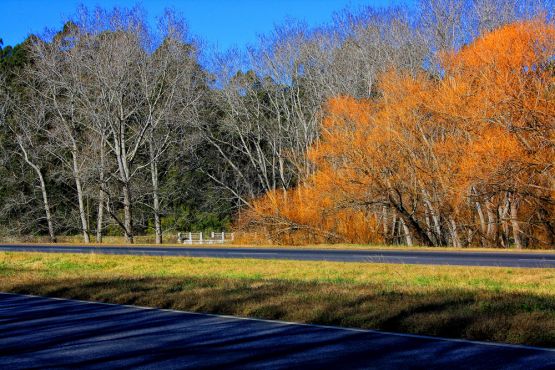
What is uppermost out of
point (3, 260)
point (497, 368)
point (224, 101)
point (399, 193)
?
point (224, 101)

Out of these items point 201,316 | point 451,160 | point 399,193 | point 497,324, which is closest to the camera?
point 497,324

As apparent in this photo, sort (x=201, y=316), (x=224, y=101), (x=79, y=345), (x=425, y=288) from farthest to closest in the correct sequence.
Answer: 1. (x=224, y=101)
2. (x=425, y=288)
3. (x=201, y=316)
4. (x=79, y=345)

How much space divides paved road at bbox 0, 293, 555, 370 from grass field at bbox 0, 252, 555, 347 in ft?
2.43

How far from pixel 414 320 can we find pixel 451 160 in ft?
84.2

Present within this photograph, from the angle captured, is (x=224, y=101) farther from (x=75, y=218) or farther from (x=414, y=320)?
(x=414, y=320)

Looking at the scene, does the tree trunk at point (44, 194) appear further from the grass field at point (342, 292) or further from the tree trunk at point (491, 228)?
the tree trunk at point (491, 228)

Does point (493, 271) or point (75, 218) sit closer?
point (493, 271)

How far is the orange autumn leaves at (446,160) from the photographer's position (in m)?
32.0

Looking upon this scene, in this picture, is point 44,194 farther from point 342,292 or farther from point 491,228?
point 342,292

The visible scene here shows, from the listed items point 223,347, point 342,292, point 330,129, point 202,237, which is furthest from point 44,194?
point 223,347

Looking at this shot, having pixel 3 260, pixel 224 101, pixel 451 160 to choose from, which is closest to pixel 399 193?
pixel 451 160

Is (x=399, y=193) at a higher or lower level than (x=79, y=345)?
higher

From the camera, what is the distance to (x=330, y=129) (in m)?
41.3

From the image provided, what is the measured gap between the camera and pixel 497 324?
9.59 m
